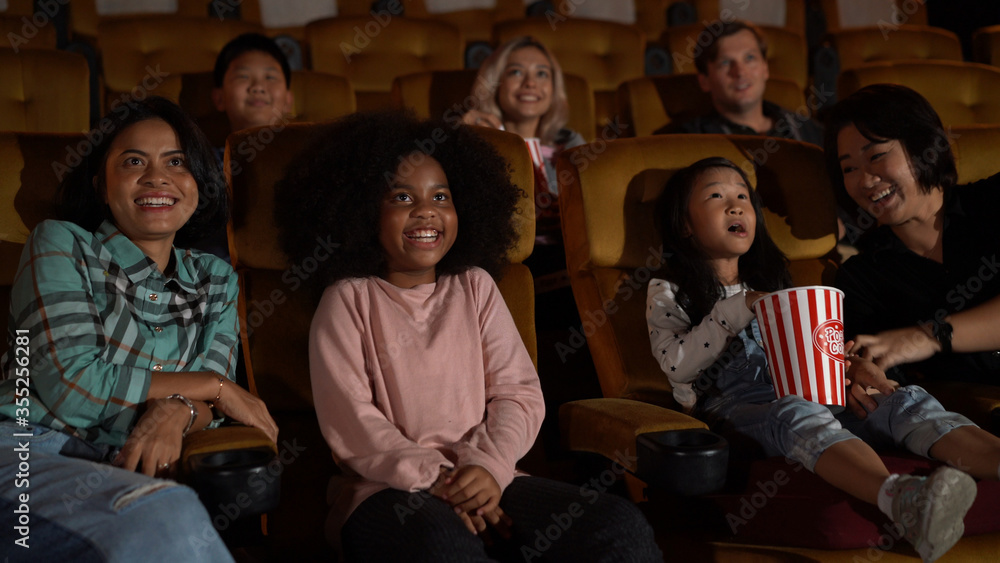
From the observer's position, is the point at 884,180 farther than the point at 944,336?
Yes

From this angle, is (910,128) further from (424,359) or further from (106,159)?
(106,159)

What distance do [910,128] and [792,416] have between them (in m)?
0.80

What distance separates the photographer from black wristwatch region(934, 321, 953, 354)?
1730 millimetres

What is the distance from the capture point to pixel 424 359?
150cm

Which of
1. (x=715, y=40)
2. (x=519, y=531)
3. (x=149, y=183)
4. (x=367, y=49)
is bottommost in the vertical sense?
(x=519, y=531)

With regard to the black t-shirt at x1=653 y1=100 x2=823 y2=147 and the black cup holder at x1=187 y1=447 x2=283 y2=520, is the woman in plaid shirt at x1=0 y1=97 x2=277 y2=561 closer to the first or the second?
the black cup holder at x1=187 y1=447 x2=283 y2=520

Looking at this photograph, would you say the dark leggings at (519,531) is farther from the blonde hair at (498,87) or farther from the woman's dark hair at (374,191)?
the blonde hair at (498,87)

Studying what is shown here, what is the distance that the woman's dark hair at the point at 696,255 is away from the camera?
70.6 inches

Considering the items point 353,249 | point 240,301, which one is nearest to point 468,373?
point 353,249

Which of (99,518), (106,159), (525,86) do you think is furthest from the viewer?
(525,86)

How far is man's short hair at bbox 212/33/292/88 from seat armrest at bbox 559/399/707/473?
6.25ft

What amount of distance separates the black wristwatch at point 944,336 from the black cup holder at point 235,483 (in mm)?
1337

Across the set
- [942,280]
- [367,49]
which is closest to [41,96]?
[367,49]

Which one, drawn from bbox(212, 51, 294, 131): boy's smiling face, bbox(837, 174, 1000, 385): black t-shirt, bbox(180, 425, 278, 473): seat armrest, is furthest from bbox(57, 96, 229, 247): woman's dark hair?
bbox(837, 174, 1000, 385): black t-shirt
